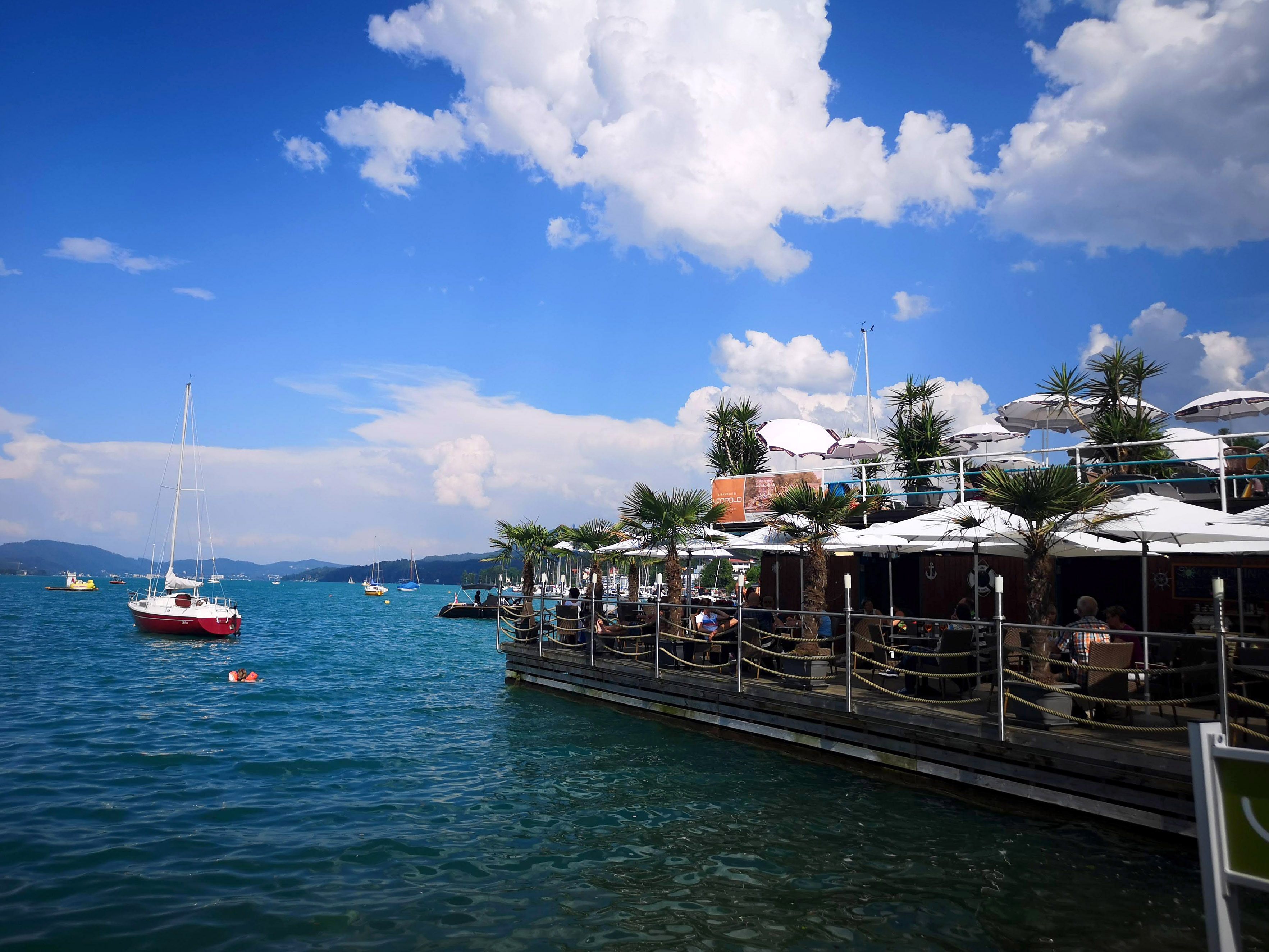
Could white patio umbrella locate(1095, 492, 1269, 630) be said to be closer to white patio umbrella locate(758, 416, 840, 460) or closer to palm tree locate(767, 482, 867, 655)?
palm tree locate(767, 482, 867, 655)

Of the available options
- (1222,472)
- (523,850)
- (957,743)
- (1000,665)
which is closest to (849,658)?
(957,743)

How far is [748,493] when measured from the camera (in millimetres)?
22375

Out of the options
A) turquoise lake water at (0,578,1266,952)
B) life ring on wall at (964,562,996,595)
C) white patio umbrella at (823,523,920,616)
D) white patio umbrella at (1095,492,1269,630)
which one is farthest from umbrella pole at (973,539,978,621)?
life ring on wall at (964,562,996,595)

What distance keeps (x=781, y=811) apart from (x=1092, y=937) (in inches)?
163

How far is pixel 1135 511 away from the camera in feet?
36.2

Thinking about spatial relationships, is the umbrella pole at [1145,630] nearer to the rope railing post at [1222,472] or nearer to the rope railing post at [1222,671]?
the rope railing post at [1222,671]

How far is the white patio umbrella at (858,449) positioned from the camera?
27594mm

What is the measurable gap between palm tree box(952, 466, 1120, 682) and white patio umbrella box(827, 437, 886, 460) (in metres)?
15.9

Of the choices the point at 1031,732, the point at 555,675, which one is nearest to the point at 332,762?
the point at 555,675

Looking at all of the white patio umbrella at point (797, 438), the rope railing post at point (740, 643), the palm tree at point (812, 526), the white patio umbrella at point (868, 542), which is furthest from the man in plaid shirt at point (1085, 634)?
the white patio umbrella at point (797, 438)

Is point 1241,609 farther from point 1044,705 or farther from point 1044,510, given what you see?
point 1044,705

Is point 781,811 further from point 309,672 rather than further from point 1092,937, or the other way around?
point 309,672

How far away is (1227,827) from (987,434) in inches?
889

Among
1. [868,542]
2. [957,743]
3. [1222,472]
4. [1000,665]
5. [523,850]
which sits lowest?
[523,850]
